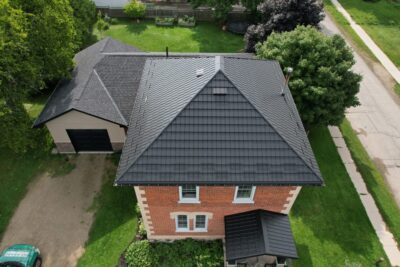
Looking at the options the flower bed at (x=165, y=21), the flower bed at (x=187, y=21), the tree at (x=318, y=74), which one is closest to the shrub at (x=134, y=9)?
the flower bed at (x=165, y=21)

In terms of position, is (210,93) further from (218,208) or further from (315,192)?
(315,192)

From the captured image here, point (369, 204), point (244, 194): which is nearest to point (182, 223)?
point (244, 194)

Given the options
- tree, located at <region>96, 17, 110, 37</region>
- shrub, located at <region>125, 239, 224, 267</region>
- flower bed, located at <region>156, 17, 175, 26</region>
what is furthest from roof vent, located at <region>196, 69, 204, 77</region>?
flower bed, located at <region>156, 17, 175, 26</region>

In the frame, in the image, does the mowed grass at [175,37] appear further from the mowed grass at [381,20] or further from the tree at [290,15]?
the mowed grass at [381,20]

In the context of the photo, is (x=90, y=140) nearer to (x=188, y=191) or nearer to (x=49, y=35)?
(x=49, y=35)

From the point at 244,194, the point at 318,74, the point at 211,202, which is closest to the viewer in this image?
the point at 244,194

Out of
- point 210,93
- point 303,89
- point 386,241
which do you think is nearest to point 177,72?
point 210,93
